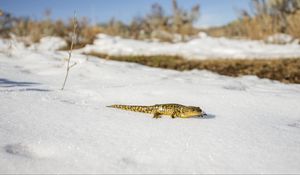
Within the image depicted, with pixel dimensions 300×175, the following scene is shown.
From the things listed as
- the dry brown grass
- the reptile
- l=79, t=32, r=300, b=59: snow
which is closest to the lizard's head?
the reptile

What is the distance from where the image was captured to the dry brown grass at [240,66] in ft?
17.2

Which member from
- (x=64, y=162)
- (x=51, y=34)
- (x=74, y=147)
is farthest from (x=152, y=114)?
(x=51, y=34)

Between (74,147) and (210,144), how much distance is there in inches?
25.6

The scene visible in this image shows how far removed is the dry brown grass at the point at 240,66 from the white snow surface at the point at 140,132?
2.16m

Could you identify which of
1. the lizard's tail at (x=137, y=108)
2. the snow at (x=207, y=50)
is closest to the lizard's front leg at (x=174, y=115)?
the lizard's tail at (x=137, y=108)

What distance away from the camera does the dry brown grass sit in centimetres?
525

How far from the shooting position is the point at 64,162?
1.41 metres

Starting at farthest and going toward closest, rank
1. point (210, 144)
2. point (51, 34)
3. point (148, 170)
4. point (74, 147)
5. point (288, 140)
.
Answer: point (51, 34) < point (288, 140) < point (210, 144) < point (74, 147) < point (148, 170)

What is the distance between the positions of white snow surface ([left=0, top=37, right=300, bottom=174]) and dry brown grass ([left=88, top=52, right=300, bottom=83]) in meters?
2.16

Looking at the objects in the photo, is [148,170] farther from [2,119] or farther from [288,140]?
[2,119]

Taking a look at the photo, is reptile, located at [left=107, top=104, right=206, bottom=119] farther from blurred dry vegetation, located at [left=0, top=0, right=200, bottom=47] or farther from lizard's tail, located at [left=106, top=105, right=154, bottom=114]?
blurred dry vegetation, located at [left=0, top=0, right=200, bottom=47]

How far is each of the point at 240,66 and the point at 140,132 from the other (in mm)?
4647

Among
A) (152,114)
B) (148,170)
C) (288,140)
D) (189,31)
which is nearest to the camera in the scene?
(148,170)

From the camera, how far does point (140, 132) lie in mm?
1835
